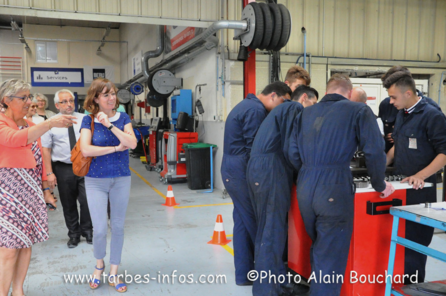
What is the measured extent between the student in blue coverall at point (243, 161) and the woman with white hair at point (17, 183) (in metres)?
1.30

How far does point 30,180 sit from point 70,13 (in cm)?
404

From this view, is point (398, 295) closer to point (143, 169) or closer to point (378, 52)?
point (378, 52)

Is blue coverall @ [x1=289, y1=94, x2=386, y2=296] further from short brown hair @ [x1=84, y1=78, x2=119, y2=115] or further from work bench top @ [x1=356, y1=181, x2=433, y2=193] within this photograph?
short brown hair @ [x1=84, y1=78, x2=119, y2=115]

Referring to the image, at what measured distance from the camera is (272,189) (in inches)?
106

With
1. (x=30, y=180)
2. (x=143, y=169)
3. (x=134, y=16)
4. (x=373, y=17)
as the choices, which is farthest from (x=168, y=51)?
(x=30, y=180)

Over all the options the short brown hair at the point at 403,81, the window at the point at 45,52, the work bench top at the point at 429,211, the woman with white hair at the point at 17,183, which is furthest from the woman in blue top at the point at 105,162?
the window at the point at 45,52

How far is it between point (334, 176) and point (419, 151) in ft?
3.31

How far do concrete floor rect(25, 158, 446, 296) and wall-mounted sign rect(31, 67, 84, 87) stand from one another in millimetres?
12811

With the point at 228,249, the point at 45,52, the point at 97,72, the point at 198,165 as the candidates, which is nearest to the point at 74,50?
the point at 45,52

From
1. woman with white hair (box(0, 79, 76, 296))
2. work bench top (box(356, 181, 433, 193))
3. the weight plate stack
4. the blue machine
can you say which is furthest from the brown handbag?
the weight plate stack

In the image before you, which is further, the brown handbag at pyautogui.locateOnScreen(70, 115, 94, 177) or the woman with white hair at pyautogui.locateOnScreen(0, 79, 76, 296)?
the brown handbag at pyautogui.locateOnScreen(70, 115, 94, 177)

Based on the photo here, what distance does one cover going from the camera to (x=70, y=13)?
18.7 feet

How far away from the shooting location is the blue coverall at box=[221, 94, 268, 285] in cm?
303

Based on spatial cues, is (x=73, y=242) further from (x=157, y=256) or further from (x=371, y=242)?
(x=371, y=242)
